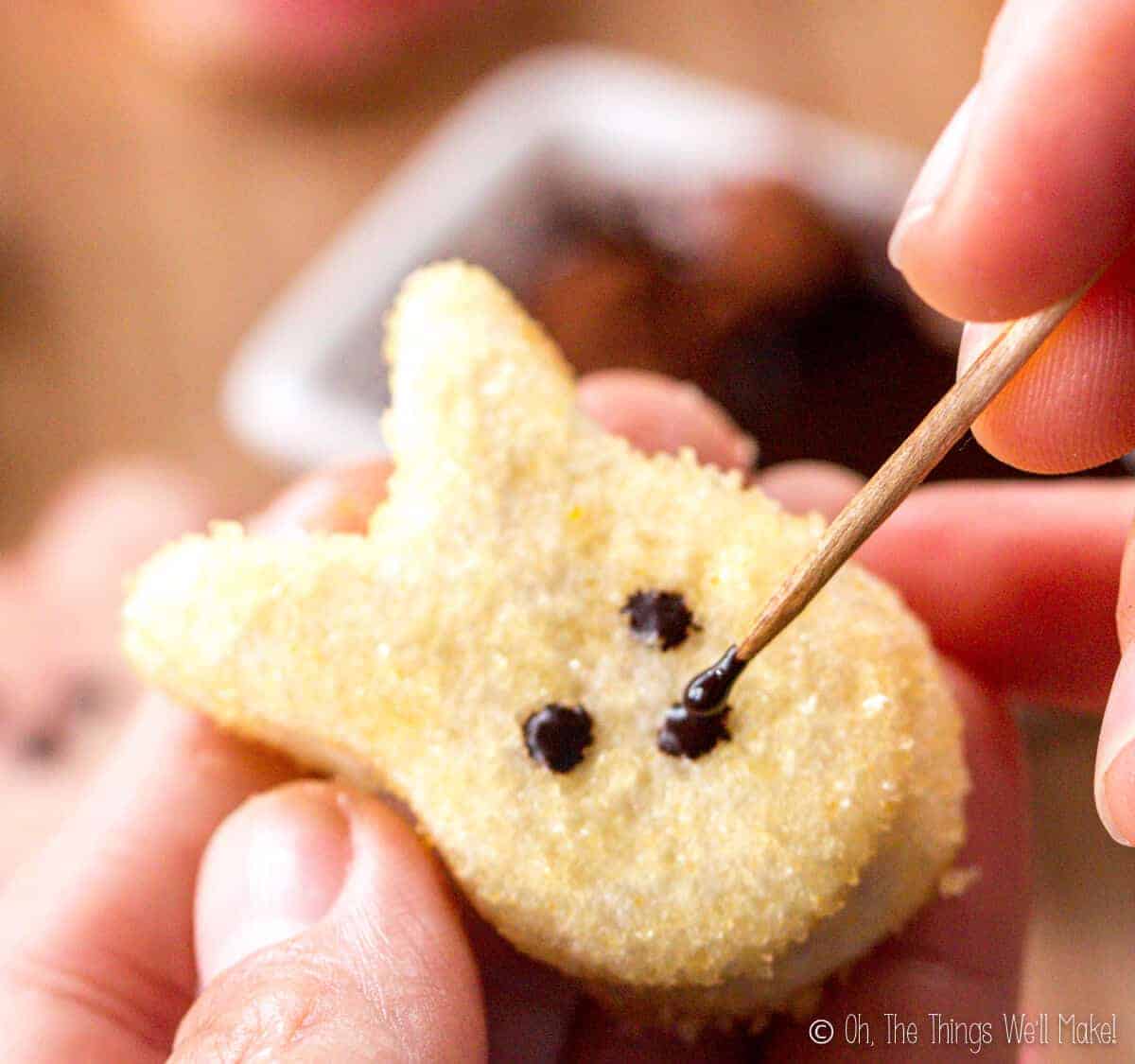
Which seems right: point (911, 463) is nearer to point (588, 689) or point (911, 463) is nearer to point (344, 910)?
point (588, 689)

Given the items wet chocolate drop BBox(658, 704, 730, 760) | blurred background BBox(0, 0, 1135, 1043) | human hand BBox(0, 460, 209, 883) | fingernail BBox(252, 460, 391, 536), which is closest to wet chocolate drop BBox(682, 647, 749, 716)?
wet chocolate drop BBox(658, 704, 730, 760)

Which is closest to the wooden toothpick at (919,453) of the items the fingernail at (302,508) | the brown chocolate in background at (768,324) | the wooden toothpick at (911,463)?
the wooden toothpick at (911,463)

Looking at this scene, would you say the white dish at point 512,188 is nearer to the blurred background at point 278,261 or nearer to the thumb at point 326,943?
the blurred background at point 278,261

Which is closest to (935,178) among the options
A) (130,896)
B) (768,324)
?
(130,896)

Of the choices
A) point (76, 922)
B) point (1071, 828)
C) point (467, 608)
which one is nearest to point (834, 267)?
point (1071, 828)

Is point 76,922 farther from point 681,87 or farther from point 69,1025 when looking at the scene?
point 681,87

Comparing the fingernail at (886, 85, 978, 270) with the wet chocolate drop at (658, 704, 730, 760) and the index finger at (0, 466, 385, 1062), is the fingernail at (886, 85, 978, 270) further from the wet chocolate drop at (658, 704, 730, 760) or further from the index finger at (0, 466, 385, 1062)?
the index finger at (0, 466, 385, 1062)
